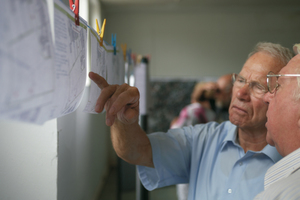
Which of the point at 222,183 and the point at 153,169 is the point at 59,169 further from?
the point at 222,183

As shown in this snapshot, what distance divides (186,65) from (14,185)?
12.6ft

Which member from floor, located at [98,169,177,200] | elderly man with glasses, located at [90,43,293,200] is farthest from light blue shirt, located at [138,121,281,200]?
floor, located at [98,169,177,200]

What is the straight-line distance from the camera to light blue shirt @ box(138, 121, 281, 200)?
991 mm

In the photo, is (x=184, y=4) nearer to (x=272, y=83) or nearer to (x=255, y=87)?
(x=255, y=87)

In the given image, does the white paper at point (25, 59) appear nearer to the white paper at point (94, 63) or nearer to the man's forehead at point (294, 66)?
the white paper at point (94, 63)

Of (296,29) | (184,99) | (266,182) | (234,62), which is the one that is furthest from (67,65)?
(296,29)

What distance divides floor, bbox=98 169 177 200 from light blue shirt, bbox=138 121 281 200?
1669 millimetres

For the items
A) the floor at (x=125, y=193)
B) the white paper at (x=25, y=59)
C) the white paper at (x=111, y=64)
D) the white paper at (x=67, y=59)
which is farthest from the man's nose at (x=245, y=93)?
the floor at (x=125, y=193)

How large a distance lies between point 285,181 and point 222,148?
1.82 ft

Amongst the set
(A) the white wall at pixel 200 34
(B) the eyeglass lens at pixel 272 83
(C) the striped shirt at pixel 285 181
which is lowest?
(C) the striped shirt at pixel 285 181

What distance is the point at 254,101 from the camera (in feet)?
3.56

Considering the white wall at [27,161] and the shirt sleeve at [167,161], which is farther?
the shirt sleeve at [167,161]

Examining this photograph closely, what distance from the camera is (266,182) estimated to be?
28.8 inches

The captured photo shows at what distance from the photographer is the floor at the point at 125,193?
285 centimetres
